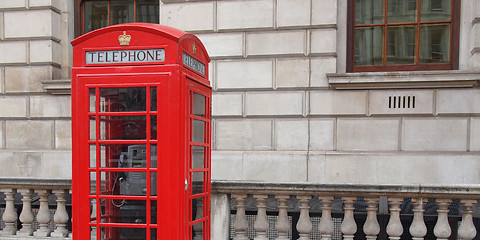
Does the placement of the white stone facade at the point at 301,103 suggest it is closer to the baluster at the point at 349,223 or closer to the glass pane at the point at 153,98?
the baluster at the point at 349,223

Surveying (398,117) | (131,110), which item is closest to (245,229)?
(131,110)

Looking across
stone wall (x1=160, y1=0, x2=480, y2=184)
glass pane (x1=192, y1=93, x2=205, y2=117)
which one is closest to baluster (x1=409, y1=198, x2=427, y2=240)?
glass pane (x1=192, y1=93, x2=205, y2=117)

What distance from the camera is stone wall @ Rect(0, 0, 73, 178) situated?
7.59 meters

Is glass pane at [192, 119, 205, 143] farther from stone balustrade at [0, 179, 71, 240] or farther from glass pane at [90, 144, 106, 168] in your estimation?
stone balustrade at [0, 179, 71, 240]

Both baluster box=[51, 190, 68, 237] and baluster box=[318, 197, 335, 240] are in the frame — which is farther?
baluster box=[51, 190, 68, 237]

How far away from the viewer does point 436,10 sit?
22.6 feet

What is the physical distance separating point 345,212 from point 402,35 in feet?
15.1

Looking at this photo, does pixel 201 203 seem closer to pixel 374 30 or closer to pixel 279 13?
pixel 279 13

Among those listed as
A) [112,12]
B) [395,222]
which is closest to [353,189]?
[395,222]

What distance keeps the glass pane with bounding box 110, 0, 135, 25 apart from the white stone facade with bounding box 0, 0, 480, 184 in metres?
1.06

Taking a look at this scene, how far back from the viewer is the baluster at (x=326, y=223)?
378 centimetres

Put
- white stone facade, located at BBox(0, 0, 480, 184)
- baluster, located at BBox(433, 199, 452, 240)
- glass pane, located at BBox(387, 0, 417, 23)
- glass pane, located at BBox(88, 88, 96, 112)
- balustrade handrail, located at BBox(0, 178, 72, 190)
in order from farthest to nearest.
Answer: glass pane, located at BBox(387, 0, 417, 23)
white stone facade, located at BBox(0, 0, 480, 184)
balustrade handrail, located at BBox(0, 178, 72, 190)
baluster, located at BBox(433, 199, 452, 240)
glass pane, located at BBox(88, 88, 96, 112)

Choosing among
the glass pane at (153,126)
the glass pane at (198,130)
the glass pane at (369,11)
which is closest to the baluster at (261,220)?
the glass pane at (198,130)

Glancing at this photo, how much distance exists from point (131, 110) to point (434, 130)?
18.1 ft
